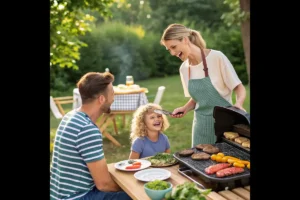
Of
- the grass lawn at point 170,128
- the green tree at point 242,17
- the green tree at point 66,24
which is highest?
the green tree at point 242,17

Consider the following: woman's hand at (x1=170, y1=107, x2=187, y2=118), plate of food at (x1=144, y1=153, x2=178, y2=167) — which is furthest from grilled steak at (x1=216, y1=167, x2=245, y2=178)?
woman's hand at (x1=170, y1=107, x2=187, y2=118)

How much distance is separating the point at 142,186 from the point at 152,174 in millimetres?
144

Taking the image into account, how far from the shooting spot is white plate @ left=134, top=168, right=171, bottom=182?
2.12 meters

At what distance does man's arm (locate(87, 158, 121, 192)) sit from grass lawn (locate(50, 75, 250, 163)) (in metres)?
2.89

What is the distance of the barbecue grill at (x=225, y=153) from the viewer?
6.36 feet

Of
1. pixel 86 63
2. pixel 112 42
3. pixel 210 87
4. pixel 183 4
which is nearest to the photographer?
pixel 210 87

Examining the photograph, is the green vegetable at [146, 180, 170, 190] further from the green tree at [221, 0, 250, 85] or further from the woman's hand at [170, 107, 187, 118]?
the green tree at [221, 0, 250, 85]

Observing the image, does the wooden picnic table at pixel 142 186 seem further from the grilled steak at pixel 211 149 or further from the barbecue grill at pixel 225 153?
the grilled steak at pixel 211 149

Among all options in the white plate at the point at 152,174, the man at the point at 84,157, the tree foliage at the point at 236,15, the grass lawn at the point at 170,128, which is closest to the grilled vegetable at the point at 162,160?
the white plate at the point at 152,174

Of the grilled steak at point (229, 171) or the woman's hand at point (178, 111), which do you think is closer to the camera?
the grilled steak at point (229, 171)
